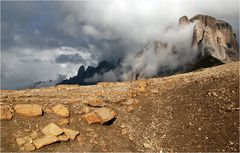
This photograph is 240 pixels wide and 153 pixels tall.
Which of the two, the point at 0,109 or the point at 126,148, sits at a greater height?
the point at 0,109

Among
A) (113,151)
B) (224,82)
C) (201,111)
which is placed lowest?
(113,151)

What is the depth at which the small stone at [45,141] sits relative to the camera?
28.1m

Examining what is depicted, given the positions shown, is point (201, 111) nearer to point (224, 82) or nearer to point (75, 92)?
point (224, 82)

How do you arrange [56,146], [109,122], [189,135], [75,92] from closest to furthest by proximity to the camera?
1. [56,146]
2. [189,135]
3. [109,122]
4. [75,92]

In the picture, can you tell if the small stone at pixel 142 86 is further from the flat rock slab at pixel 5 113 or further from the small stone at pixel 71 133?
the flat rock slab at pixel 5 113

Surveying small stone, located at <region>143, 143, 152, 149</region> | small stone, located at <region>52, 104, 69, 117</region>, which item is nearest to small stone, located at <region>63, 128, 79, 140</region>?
small stone, located at <region>52, 104, 69, 117</region>

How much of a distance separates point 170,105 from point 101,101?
24.2 feet

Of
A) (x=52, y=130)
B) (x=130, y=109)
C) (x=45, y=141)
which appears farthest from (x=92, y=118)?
(x=45, y=141)

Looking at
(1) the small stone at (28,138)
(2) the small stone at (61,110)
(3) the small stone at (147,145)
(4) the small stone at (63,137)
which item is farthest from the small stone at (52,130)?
(3) the small stone at (147,145)

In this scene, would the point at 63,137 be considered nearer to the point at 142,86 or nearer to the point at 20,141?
the point at 20,141

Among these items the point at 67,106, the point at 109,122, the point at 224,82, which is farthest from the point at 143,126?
the point at 224,82

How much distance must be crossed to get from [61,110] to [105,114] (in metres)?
4.31

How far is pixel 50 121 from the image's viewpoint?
3170 centimetres

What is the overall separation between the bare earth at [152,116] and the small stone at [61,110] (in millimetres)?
404
